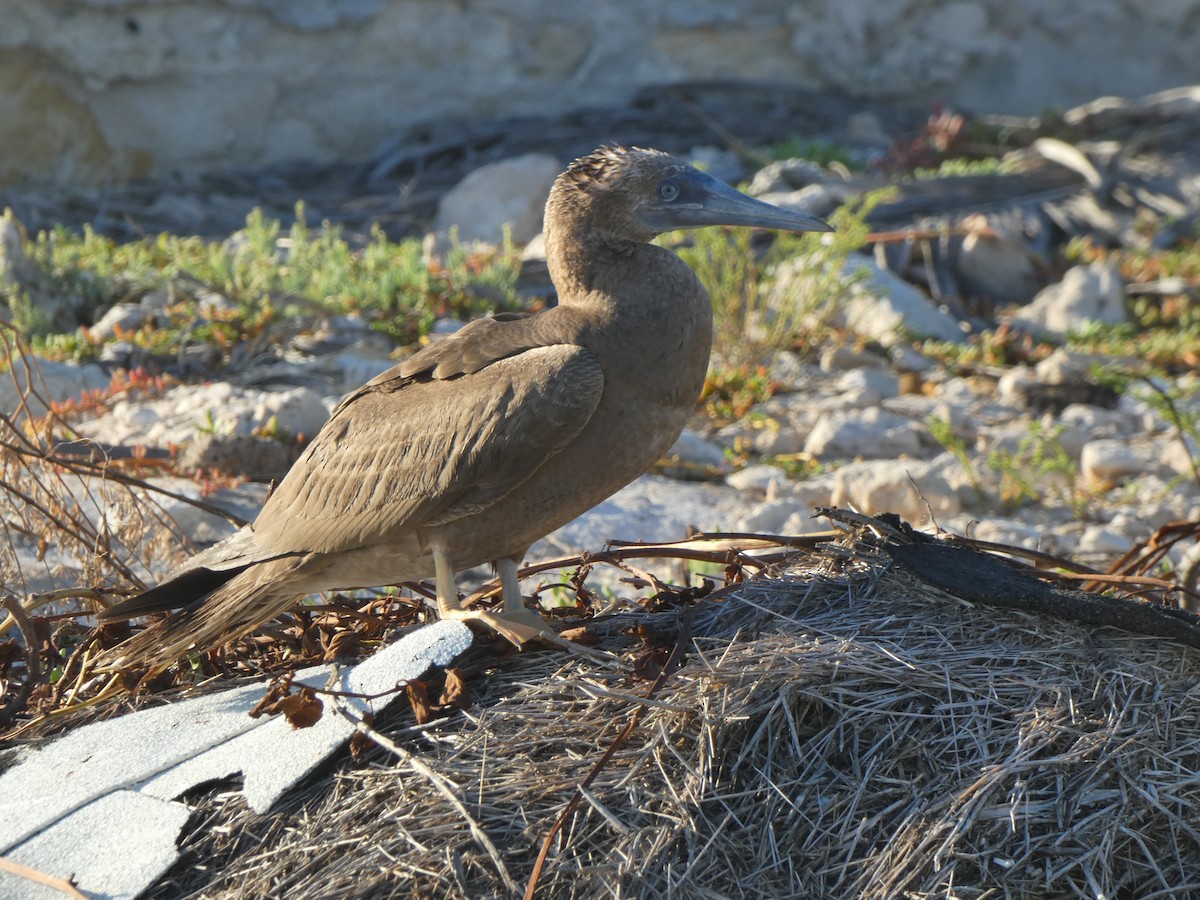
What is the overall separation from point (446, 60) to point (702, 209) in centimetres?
974

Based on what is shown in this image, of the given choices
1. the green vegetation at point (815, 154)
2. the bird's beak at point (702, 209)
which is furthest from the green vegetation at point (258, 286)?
the green vegetation at point (815, 154)

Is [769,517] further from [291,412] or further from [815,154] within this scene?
[815,154]

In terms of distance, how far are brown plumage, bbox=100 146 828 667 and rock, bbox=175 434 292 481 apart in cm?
206

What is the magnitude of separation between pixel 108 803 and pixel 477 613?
2.79ft

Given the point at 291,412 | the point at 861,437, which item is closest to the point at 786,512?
the point at 861,437

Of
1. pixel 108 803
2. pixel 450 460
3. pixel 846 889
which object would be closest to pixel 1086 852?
pixel 846 889

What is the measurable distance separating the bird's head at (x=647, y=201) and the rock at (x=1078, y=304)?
5.70 metres

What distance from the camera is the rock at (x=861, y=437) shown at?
6516 mm

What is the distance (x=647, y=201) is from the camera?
138 inches

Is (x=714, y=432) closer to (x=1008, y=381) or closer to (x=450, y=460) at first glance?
(x=1008, y=381)

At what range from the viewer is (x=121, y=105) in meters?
11.6

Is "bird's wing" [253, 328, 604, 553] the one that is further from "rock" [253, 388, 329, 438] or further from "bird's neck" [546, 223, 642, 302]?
"rock" [253, 388, 329, 438]

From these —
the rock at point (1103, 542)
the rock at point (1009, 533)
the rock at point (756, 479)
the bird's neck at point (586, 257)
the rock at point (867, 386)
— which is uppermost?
the bird's neck at point (586, 257)

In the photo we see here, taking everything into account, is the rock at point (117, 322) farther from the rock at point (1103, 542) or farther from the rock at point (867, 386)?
the rock at point (1103, 542)
